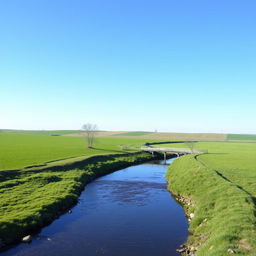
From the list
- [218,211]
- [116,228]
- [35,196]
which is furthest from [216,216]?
[35,196]

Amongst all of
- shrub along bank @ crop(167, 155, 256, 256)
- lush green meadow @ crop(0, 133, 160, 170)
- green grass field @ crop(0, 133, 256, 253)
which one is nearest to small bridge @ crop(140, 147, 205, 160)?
lush green meadow @ crop(0, 133, 160, 170)

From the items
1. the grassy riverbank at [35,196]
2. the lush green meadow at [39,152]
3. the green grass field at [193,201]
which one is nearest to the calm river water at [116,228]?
the grassy riverbank at [35,196]

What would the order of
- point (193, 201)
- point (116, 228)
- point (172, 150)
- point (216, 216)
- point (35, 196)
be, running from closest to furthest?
point (216, 216) < point (116, 228) < point (193, 201) < point (35, 196) < point (172, 150)

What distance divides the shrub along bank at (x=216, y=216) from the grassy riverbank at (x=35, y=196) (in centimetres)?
1353

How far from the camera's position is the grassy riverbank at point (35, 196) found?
66.3 ft

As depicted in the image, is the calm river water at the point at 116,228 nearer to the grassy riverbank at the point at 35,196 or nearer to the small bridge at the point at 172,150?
the grassy riverbank at the point at 35,196

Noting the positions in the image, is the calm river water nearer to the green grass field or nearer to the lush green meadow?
the green grass field

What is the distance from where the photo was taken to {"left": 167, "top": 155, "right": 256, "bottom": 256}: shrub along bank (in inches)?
574

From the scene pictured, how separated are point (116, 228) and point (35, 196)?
1178 cm

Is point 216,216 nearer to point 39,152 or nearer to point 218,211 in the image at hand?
point 218,211

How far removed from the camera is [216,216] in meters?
20.5

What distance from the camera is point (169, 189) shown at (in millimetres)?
36031

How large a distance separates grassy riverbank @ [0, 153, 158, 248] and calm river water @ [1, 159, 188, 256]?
1.26m

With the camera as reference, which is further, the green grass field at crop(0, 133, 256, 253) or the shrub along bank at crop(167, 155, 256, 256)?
the green grass field at crop(0, 133, 256, 253)
